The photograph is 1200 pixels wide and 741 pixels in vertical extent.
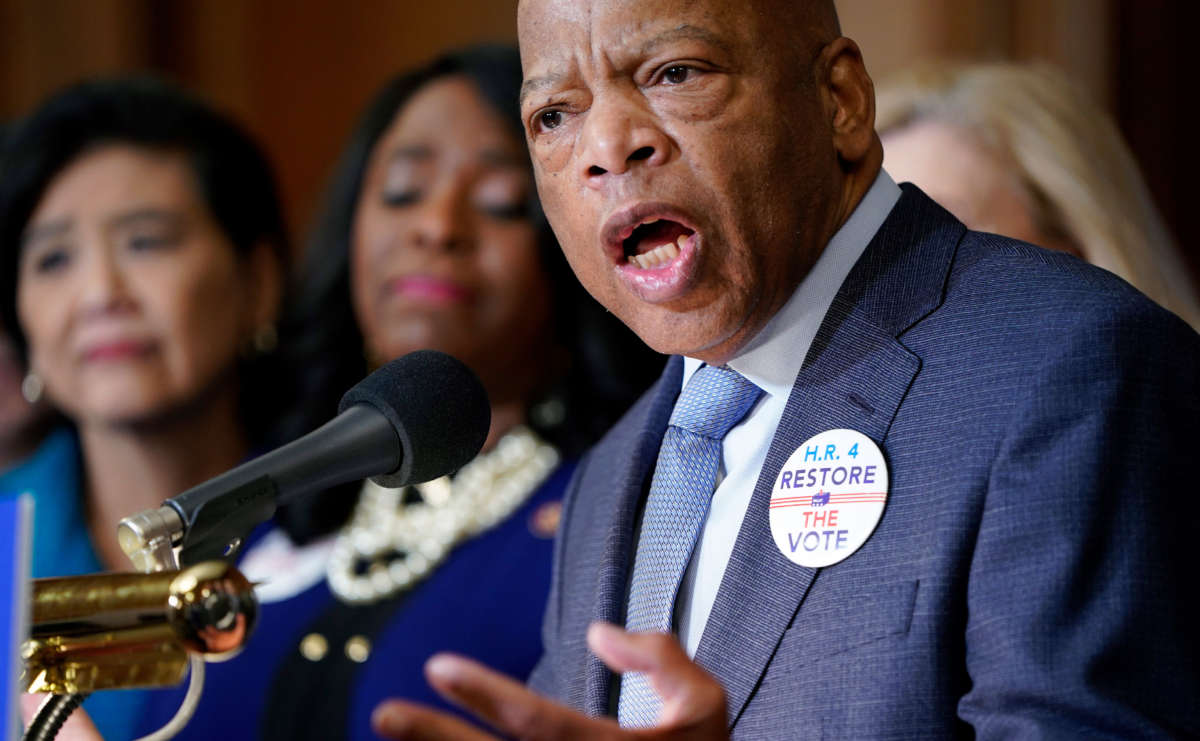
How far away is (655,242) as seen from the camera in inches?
47.4

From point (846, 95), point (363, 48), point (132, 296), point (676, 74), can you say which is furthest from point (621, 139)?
point (363, 48)

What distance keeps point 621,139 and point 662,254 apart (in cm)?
10

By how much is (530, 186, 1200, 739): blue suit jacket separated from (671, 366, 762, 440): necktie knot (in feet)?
0.27

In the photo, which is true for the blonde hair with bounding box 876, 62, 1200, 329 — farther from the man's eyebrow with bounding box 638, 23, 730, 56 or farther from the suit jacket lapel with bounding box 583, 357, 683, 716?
the man's eyebrow with bounding box 638, 23, 730, 56

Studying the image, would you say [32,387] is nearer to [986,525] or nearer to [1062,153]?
[1062,153]

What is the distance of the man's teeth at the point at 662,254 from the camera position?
118cm

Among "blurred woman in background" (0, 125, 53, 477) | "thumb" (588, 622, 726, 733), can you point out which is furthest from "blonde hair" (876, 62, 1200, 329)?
"blurred woman in background" (0, 125, 53, 477)

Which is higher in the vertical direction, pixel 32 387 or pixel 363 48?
pixel 363 48

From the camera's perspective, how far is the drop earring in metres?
2.70

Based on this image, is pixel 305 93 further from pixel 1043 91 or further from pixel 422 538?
pixel 1043 91

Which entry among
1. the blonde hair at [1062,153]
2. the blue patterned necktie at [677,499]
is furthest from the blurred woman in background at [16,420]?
the blue patterned necktie at [677,499]

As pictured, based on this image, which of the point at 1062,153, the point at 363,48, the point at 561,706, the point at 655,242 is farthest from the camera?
the point at 363,48

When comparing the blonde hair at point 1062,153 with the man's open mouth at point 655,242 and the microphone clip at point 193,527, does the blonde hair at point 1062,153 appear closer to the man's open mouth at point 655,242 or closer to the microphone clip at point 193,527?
the man's open mouth at point 655,242

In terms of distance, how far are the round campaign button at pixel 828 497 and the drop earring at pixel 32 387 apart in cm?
192
